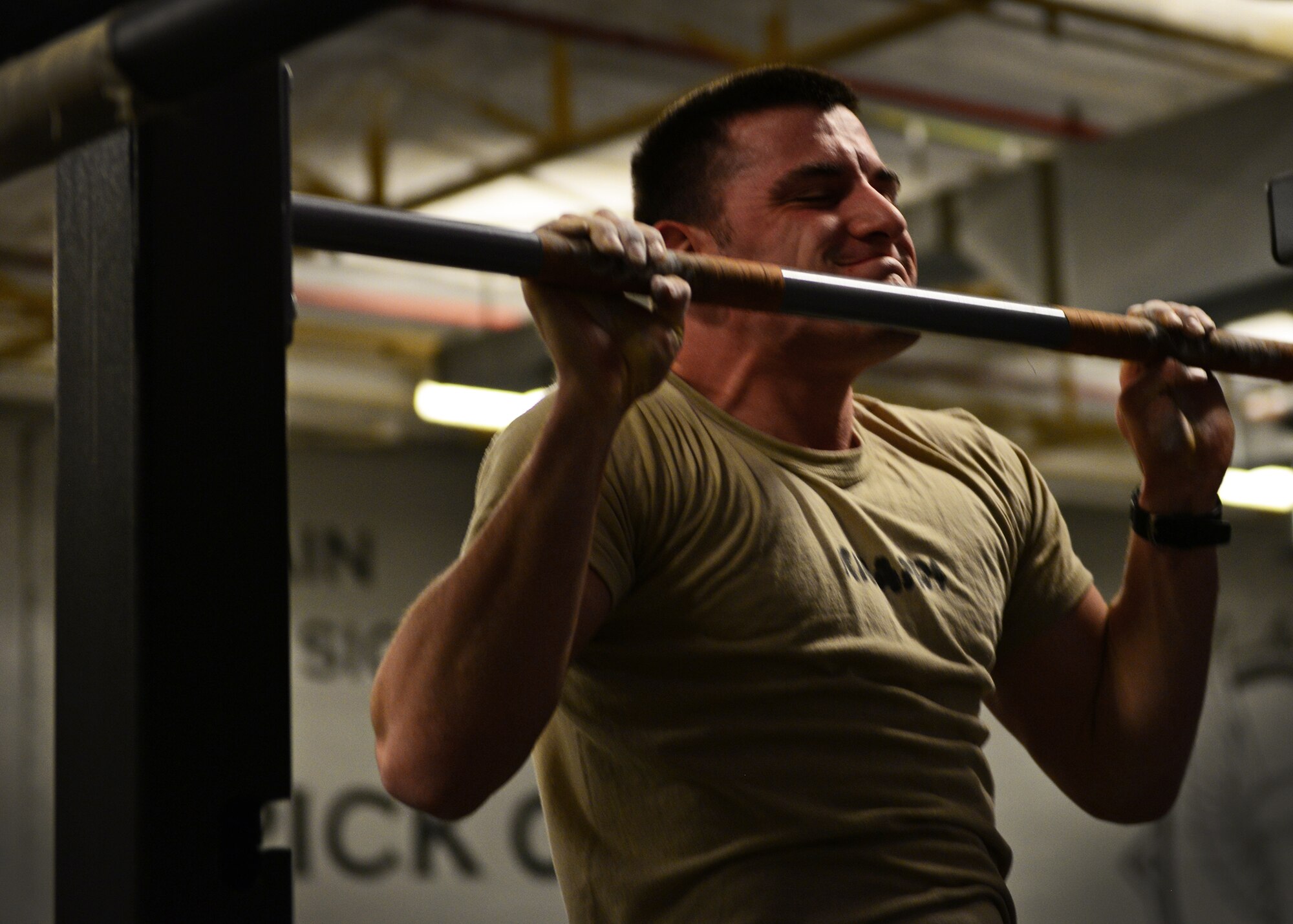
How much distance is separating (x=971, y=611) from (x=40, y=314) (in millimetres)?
5128

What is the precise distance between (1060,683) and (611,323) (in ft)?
2.92

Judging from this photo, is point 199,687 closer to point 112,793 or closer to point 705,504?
point 112,793

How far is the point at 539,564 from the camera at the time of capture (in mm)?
1220

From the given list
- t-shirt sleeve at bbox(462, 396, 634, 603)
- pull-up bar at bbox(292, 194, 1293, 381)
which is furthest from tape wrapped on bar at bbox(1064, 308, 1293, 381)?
t-shirt sleeve at bbox(462, 396, 634, 603)

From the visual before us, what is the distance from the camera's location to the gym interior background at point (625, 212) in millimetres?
4918

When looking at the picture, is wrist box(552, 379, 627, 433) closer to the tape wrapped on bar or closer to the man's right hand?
the man's right hand

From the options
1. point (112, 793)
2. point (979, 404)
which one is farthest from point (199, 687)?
point (979, 404)

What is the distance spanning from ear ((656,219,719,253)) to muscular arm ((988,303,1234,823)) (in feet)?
1.62

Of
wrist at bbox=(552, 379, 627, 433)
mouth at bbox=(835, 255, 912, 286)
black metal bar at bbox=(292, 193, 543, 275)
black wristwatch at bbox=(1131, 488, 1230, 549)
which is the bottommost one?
black wristwatch at bbox=(1131, 488, 1230, 549)

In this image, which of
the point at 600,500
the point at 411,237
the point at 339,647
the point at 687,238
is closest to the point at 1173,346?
the point at 687,238

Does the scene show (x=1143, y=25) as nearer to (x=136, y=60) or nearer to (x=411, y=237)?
(x=411, y=237)

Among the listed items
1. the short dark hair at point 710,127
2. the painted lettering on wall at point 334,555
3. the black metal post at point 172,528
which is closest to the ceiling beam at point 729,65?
the painted lettering on wall at point 334,555

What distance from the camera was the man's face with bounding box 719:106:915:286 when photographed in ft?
5.45

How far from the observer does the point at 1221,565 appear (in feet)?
32.9
